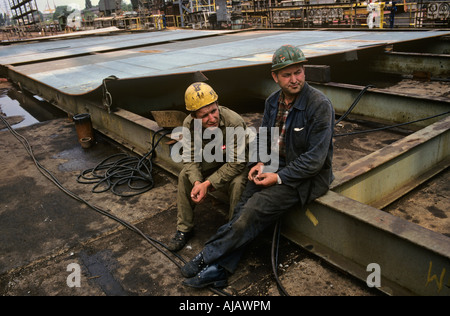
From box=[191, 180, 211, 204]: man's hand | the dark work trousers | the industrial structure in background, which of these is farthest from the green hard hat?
the industrial structure in background

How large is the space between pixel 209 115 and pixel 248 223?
3.43ft

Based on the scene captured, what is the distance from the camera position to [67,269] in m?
3.10

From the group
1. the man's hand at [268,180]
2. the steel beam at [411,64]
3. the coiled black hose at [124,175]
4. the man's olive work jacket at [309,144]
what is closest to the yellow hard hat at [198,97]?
the man's olive work jacket at [309,144]

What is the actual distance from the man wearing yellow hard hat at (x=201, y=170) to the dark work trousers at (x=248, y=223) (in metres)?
0.40

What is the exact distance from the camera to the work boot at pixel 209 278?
8.88 ft

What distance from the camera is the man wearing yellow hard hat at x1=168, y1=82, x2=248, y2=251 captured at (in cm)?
313

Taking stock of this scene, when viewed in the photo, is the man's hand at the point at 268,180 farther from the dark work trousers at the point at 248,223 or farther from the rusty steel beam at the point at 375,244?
the rusty steel beam at the point at 375,244

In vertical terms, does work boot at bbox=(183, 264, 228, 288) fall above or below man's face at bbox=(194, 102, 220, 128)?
below

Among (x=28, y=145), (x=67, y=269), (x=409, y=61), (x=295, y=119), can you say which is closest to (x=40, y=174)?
(x=28, y=145)

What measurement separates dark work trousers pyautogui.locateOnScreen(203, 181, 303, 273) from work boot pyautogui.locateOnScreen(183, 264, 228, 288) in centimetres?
5

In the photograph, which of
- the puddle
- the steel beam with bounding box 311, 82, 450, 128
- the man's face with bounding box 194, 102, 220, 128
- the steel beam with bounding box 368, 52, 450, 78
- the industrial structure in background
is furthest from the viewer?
the industrial structure in background

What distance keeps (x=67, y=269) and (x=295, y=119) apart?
7.67 feet

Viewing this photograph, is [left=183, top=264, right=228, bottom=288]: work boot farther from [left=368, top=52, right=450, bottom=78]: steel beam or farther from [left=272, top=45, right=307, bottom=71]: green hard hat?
[left=368, top=52, right=450, bottom=78]: steel beam
